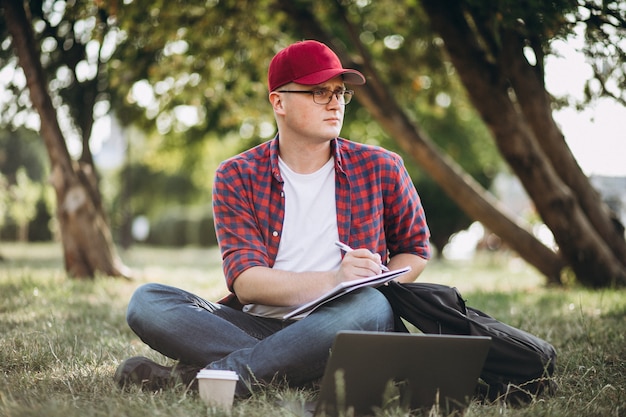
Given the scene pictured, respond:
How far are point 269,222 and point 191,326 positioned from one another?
555 mm

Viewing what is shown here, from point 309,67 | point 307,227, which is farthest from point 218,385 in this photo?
point 309,67

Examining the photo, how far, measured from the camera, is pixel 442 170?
7867 millimetres

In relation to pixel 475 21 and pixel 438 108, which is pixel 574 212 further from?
pixel 438 108

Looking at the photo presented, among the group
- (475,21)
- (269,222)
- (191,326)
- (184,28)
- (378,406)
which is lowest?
(378,406)

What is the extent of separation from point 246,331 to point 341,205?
2.24 ft

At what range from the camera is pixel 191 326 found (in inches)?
114

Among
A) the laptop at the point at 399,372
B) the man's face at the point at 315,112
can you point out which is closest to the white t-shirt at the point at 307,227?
the man's face at the point at 315,112

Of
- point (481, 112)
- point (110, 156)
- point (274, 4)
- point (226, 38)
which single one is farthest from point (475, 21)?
point (110, 156)

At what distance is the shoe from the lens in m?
2.81

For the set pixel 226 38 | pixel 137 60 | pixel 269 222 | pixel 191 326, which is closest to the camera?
pixel 191 326

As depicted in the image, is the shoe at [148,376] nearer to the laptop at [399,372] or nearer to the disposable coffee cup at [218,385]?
the disposable coffee cup at [218,385]

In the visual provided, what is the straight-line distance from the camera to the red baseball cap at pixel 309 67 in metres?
3.06

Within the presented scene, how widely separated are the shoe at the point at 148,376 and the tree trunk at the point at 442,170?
5453 millimetres

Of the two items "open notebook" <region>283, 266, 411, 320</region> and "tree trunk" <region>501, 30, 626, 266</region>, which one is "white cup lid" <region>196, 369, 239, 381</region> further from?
"tree trunk" <region>501, 30, 626, 266</region>
